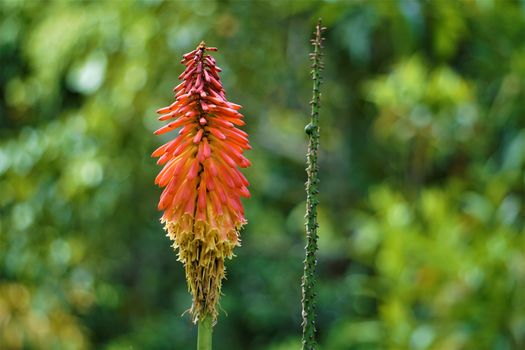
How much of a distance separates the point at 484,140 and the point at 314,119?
187 inches

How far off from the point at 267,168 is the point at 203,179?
5.70 meters

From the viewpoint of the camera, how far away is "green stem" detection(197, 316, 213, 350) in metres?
0.80

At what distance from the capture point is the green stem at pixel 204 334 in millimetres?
802

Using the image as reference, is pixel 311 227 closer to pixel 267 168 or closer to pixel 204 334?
pixel 204 334

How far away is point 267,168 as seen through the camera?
6.66 metres

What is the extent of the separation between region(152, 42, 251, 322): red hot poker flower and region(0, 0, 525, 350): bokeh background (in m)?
2.71

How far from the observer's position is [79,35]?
16.0 feet

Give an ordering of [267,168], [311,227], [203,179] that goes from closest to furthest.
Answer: [311,227] → [203,179] → [267,168]

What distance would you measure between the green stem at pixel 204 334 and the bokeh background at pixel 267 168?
287 centimetres

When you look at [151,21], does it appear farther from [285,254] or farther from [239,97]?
[285,254]

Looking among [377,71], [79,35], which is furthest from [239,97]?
[377,71]

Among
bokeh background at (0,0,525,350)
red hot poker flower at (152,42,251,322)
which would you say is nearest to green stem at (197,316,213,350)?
red hot poker flower at (152,42,251,322)

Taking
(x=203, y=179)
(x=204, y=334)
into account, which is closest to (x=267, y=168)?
(x=203, y=179)

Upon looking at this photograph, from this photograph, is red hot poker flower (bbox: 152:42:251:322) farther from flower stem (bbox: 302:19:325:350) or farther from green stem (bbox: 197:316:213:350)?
flower stem (bbox: 302:19:325:350)
